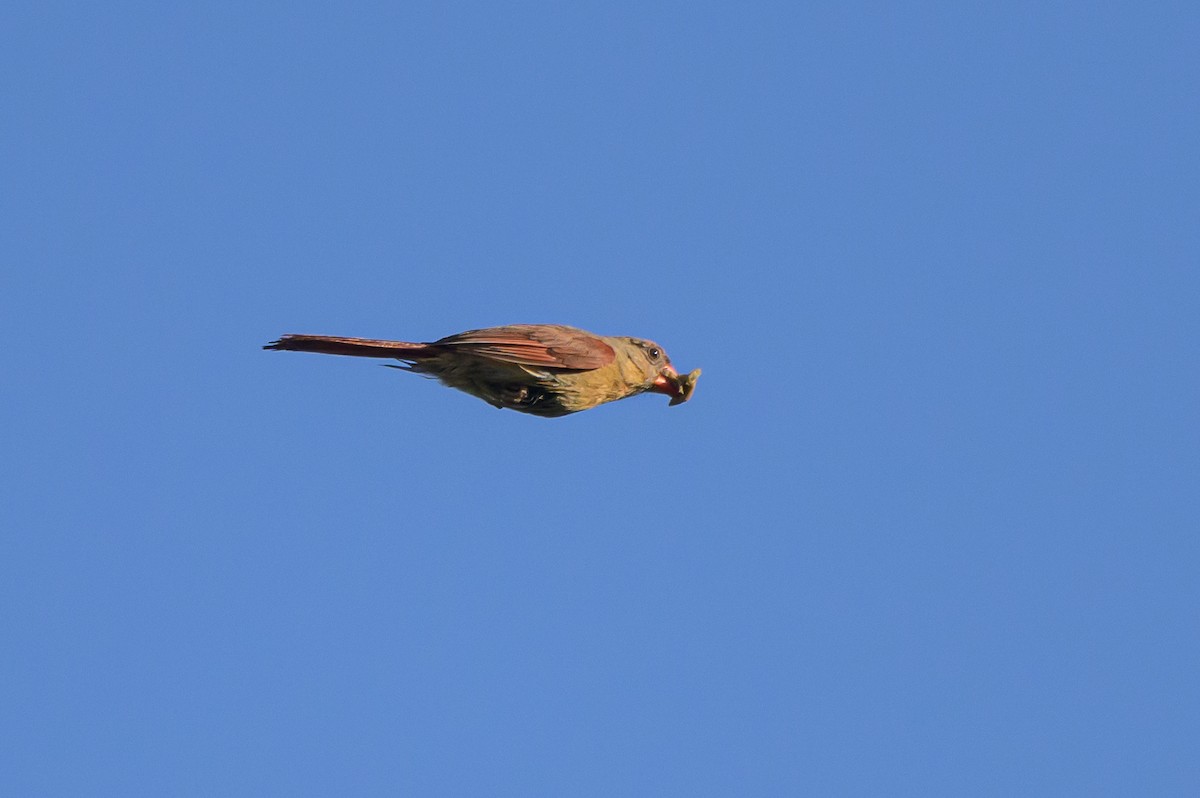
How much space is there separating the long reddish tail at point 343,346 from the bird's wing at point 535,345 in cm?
28

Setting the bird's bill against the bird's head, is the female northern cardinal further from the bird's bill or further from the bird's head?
the bird's bill

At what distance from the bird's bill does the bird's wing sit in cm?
87

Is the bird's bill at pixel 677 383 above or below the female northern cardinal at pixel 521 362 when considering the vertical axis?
above

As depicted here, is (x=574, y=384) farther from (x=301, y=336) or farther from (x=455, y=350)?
(x=301, y=336)

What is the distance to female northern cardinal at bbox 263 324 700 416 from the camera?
10.2 meters

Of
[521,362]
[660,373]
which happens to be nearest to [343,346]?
[521,362]

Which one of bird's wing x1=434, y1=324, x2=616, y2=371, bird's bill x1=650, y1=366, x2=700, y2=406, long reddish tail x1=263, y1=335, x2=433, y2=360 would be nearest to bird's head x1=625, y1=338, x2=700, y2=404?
bird's bill x1=650, y1=366, x2=700, y2=406

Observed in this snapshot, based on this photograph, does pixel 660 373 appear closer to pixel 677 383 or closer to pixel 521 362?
pixel 677 383

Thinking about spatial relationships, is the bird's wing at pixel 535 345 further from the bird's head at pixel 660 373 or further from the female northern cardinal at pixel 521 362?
the bird's head at pixel 660 373

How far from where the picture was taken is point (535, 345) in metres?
10.4

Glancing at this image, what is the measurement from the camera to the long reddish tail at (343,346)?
991cm

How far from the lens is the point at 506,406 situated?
1087cm

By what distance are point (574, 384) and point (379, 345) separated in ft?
4.67

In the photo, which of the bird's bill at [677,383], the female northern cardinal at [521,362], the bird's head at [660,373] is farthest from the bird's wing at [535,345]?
the bird's bill at [677,383]
